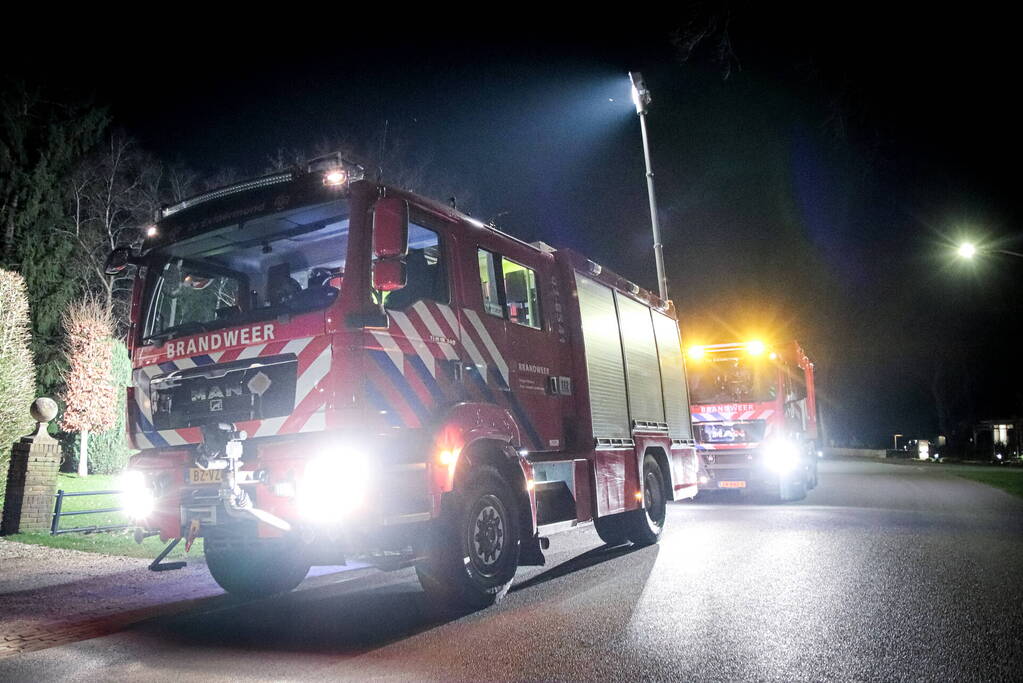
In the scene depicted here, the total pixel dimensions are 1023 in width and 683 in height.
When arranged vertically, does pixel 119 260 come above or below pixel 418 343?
above

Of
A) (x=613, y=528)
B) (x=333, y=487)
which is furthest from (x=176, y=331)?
(x=613, y=528)

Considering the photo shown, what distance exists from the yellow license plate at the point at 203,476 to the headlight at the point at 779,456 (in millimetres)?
11751

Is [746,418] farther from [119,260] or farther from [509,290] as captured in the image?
[119,260]

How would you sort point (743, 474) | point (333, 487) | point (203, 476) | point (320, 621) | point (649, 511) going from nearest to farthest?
→ point (333, 487) → point (203, 476) → point (320, 621) → point (649, 511) → point (743, 474)

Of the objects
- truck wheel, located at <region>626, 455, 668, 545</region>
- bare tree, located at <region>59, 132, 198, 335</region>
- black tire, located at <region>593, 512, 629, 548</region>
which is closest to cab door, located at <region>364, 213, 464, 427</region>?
black tire, located at <region>593, 512, 629, 548</region>

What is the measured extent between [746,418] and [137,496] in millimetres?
11796

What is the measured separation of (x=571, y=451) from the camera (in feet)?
25.3

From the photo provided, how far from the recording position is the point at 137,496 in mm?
6117

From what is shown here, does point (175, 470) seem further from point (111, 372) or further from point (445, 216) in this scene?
point (111, 372)

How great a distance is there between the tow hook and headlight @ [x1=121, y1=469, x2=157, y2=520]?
0.72 metres

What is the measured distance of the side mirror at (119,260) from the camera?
22.2 feet

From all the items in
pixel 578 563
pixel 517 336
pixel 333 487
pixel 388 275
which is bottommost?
pixel 578 563

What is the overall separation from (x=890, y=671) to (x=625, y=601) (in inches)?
88.7

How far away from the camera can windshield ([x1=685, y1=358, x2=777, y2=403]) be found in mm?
15258
